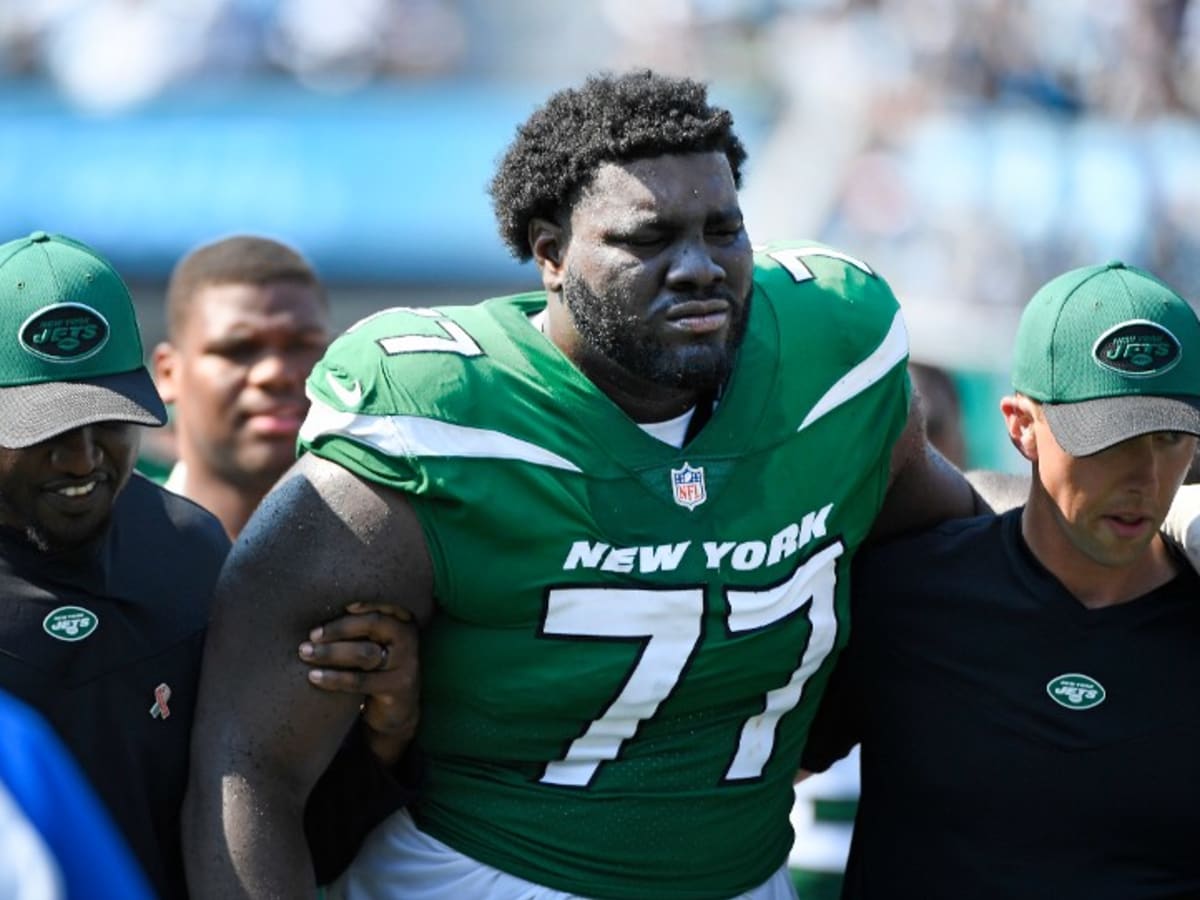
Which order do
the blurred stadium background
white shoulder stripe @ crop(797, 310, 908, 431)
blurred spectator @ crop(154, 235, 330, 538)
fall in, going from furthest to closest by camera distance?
the blurred stadium background < blurred spectator @ crop(154, 235, 330, 538) < white shoulder stripe @ crop(797, 310, 908, 431)

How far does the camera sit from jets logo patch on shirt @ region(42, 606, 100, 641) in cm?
263

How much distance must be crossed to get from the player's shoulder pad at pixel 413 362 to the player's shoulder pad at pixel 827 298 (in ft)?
1.35

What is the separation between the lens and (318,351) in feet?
14.3

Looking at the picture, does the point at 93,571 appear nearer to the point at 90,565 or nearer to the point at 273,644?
the point at 90,565

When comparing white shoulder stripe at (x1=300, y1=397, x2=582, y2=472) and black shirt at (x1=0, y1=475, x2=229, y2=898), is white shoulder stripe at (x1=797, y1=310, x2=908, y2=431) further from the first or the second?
black shirt at (x1=0, y1=475, x2=229, y2=898)

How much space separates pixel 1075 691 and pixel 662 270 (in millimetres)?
820

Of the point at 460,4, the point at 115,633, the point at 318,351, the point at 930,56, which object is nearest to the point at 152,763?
the point at 115,633

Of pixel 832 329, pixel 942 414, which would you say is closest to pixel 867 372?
pixel 832 329

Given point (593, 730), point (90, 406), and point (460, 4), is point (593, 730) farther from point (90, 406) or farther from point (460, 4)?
point (460, 4)

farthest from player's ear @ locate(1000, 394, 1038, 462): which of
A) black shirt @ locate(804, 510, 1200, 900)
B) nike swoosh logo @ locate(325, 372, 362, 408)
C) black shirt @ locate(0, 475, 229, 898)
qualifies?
black shirt @ locate(0, 475, 229, 898)

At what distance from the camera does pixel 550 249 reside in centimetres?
291

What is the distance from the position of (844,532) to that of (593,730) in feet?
1.56

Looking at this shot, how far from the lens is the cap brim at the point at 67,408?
2629 millimetres

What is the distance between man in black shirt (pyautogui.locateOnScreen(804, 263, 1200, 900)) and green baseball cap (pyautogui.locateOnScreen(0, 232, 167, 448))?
3.78 feet
